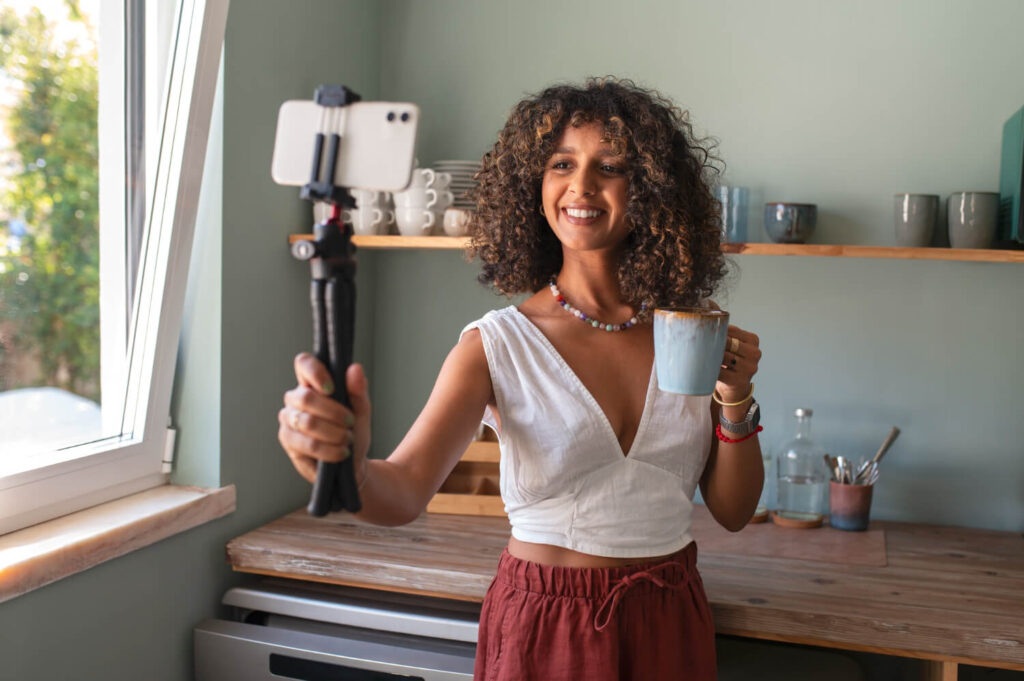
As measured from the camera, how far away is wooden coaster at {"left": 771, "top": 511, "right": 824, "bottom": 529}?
6.70 feet

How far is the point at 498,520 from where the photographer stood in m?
2.10

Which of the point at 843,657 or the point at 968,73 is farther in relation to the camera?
the point at 968,73

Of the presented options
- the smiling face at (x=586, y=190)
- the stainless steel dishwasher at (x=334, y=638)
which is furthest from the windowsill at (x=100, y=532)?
the smiling face at (x=586, y=190)

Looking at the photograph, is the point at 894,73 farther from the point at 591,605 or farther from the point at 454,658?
the point at 454,658

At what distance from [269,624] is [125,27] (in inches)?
47.5

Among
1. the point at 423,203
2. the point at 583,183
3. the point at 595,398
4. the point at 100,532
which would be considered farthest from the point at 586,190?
the point at 100,532

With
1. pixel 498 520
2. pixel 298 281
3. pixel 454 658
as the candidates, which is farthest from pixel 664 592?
pixel 298 281

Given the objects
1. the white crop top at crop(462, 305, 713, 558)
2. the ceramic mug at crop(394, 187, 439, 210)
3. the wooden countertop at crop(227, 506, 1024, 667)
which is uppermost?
the ceramic mug at crop(394, 187, 439, 210)

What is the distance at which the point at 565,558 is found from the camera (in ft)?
4.40

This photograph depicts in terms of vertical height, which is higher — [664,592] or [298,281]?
[298,281]

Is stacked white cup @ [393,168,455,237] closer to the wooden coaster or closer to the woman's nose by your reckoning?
the woman's nose

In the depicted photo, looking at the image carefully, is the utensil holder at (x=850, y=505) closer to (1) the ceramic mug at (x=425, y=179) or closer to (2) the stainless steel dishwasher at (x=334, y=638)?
(2) the stainless steel dishwasher at (x=334, y=638)

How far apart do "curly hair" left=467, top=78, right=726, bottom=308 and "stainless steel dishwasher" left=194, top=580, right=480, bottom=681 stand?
70 cm

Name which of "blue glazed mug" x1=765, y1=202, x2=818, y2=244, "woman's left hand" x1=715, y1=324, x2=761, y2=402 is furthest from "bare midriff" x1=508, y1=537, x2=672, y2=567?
"blue glazed mug" x1=765, y1=202, x2=818, y2=244
